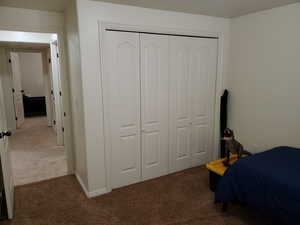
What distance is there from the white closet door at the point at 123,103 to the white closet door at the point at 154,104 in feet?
0.31

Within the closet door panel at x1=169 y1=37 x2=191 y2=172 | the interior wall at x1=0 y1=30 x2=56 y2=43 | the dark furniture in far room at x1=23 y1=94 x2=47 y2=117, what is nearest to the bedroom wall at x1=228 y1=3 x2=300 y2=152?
the closet door panel at x1=169 y1=37 x2=191 y2=172

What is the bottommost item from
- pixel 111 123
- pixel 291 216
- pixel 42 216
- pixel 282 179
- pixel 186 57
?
pixel 42 216

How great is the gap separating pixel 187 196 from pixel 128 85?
1.59 meters

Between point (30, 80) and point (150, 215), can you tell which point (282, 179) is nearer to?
point (150, 215)

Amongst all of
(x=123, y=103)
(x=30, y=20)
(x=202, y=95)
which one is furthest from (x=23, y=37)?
(x=202, y=95)

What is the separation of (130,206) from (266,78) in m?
2.47

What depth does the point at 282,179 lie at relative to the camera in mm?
1856

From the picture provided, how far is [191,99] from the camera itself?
3.29 metres

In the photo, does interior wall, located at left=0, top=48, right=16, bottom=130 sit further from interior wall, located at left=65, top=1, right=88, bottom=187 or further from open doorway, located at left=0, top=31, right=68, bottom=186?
interior wall, located at left=65, top=1, right=88, bottom=187

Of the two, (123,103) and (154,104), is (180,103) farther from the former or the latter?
(123,103)

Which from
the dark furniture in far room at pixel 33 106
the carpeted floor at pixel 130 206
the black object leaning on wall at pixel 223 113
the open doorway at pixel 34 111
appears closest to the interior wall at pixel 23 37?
the open doorway at pixel 34 111

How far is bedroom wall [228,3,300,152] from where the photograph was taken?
2.70m

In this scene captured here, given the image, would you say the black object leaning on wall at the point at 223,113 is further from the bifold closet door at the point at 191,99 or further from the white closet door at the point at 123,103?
the white closet door at the point at 123,103

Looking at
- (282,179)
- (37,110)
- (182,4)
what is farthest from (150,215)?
(37,110)
